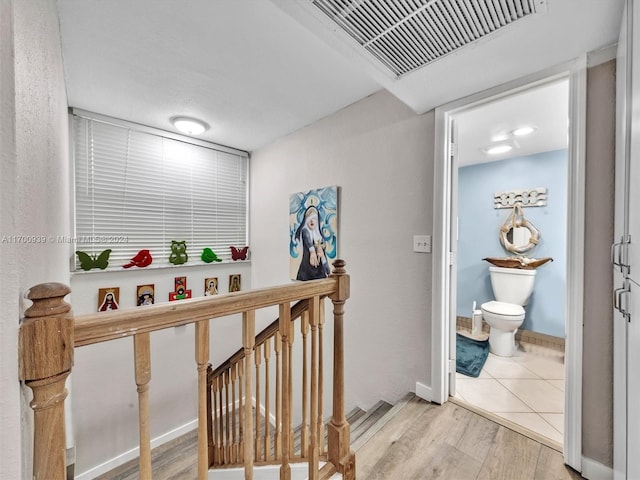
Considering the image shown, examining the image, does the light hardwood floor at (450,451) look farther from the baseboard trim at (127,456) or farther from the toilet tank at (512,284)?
the baseboard trim at (127,456)

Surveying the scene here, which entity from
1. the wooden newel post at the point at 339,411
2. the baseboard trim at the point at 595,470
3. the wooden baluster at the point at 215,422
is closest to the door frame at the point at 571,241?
the baseboard trim at the point at 595,470

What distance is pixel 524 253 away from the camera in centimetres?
318

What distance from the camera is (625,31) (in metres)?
1.02

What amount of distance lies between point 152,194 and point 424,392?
2965 millimetres

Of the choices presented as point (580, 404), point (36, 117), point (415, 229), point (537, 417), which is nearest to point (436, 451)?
point (580, 404)

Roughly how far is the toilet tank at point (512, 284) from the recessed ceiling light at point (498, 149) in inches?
52.4

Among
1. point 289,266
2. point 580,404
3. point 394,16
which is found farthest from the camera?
point 289,266

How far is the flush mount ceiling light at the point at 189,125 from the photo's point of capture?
2.53 m

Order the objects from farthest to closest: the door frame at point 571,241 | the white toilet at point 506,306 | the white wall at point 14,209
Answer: the white toilet at point 506,306, the door frame at point 571,241, the white wall at point 14,209

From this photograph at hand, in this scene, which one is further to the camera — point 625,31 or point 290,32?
point 290,32

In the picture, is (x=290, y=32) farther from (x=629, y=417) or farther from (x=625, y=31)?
(x=629, y=417)

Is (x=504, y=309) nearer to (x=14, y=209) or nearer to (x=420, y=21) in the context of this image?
(x=420, y=21)

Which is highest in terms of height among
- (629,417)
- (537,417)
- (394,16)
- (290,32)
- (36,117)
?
(290,32)

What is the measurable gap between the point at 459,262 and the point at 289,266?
2338 millimetres
